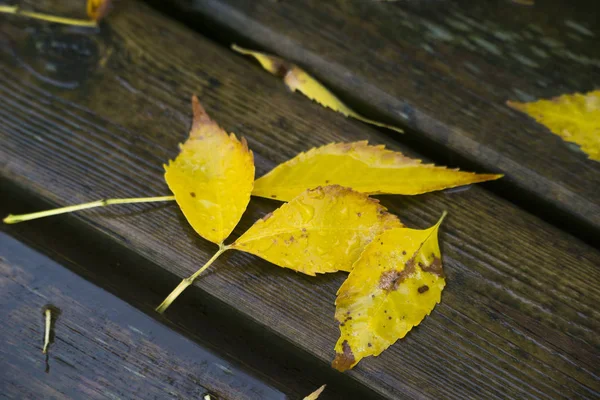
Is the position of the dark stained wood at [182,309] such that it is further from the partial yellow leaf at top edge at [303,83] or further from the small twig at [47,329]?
the partial yellow leaf at top edge at [303,83]

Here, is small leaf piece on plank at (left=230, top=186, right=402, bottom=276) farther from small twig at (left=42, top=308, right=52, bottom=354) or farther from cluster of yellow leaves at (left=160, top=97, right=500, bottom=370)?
small twig at (left=42, top=308, right=52, bottom=354)

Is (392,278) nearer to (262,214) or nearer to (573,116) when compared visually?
(262,214)

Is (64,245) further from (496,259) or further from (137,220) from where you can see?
(496,259)

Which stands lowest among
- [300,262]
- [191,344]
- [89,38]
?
[191,344]

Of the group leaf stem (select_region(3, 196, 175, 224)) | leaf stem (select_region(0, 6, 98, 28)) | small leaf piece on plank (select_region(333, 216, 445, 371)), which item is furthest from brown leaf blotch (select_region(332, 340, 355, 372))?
leaf stem (select_region(0, 6, 98, 28))

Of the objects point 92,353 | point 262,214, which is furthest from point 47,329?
point 262,214

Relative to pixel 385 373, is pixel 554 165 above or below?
above

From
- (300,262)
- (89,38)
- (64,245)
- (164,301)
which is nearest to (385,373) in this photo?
(300,262)
